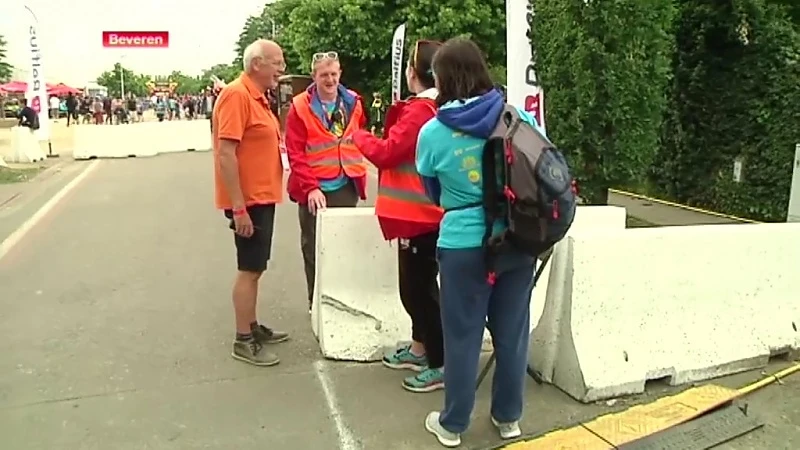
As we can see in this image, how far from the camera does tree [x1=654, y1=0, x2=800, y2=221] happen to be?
8.86m

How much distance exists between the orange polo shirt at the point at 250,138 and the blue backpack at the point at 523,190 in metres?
1.72

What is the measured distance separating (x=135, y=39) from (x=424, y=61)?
51.2 meters

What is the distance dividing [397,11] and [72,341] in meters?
18.2

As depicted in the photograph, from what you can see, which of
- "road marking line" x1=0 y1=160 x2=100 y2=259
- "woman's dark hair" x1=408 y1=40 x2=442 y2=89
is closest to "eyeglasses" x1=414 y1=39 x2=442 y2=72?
"woman's dark hair" x1=408 y1=40 x2=442 y2=89

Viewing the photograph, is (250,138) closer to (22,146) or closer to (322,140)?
(322,140)

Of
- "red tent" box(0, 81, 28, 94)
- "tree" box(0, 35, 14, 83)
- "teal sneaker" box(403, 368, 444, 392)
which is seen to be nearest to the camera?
"teal sneaker" box(403, 368, 444, 392)

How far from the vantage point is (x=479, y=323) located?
11.1 feet

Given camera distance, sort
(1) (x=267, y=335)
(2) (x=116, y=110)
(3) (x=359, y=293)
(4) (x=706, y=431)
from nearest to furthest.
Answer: (4) (x=706, y=431) < (3) (x=359, y=293) < (1) (x=267, y=335) < (2) (x=116, y=110)

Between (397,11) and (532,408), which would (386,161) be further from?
(397,11)

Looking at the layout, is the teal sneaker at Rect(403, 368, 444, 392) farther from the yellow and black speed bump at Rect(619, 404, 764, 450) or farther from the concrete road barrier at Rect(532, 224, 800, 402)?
the yellow and black speed bump at Rect(619, 404, 764, 450)

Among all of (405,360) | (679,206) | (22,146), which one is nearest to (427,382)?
(405,360)

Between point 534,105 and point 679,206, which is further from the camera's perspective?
point 679,206

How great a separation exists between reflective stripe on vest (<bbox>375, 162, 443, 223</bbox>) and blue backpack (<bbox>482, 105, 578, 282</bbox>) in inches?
25.9

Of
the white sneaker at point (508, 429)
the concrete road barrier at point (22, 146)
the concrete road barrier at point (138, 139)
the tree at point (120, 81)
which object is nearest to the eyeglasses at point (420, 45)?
the white sneaker at point (508, 429)
